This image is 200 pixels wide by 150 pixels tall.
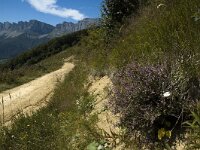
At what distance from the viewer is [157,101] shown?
4.83 metres

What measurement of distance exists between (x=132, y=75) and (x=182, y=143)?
1116 mm

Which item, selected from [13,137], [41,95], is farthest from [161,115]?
[41,95]

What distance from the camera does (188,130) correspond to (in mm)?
4617

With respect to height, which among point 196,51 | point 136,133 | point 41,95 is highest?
point 196,51

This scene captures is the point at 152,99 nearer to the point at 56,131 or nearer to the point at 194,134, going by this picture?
the point at 194,134

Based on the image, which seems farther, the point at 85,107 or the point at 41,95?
the point at 41,95

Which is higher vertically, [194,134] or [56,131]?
[194,134]

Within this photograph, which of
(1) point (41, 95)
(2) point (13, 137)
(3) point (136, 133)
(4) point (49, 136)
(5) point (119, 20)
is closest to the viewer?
(3) point (136, 133)

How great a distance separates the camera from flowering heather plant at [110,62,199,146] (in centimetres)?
469

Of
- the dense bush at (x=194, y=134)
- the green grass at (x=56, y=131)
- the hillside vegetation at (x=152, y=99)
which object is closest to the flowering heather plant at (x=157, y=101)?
the hillside vegetation at (x=152, y=99)

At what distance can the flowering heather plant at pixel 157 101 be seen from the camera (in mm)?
4688

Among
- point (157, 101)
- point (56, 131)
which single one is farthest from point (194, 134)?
point (56, 131)

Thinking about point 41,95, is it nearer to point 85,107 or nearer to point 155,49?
point 85,107

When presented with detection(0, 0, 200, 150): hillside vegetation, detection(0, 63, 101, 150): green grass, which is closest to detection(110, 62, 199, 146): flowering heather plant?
detection(0, 0, 200, 150): hillside vegetation
